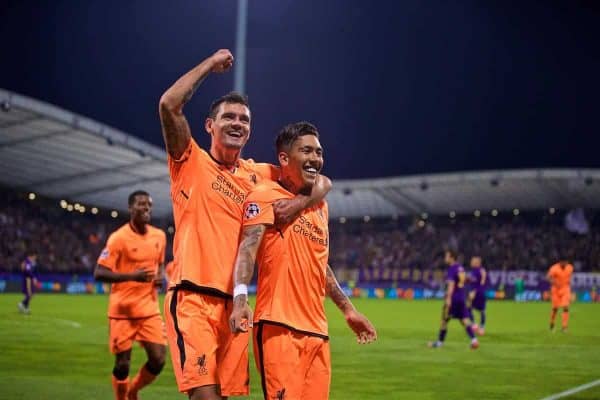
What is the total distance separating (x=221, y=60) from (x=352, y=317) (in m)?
1.98

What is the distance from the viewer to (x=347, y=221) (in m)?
64.5

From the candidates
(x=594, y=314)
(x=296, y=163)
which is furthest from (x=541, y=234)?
(x=296, y=163)

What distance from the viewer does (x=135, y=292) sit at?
9586 mm

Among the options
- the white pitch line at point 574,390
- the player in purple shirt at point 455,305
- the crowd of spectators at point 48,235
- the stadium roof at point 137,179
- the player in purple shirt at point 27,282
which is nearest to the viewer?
the white pitch line at point 574,390

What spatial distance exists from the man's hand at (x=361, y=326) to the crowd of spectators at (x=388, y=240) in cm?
4073

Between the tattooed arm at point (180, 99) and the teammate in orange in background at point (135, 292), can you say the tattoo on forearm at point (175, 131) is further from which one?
the teammate in orange in background at point (135, 292)

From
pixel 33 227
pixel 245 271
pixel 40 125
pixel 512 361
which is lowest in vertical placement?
pixel 512 361

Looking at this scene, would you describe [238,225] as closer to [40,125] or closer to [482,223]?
[40,125]

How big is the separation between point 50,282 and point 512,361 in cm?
3400

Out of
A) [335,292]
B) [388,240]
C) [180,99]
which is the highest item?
[388,240]

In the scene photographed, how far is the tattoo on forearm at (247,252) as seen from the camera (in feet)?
17.0

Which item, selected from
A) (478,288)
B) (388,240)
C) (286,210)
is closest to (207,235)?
(286,210)

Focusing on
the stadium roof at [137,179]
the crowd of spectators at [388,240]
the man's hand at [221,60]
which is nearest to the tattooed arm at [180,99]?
the man's hand at [221,60]

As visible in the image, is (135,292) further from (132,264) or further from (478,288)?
(478,288)
